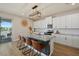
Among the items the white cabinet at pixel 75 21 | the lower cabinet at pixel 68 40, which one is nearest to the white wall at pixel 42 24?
the lower cabinet at pixel 68 40

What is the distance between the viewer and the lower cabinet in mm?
1677

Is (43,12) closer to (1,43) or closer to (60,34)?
(60,34)

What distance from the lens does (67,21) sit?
1779 millimetres

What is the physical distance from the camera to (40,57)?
1837mm

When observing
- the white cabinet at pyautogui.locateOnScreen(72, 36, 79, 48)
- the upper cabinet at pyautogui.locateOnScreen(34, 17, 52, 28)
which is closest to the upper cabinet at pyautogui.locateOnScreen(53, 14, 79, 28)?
the upper cabinet at pyautogui.locateOnScreen(34, 17, 52, 28)

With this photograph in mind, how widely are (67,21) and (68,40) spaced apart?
1.18 feet

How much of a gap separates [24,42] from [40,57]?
0.47 meters

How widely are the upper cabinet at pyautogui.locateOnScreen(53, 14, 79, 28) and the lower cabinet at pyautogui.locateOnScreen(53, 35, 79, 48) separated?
0.68 feet

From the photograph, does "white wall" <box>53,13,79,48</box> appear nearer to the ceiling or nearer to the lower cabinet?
the lower cabinet

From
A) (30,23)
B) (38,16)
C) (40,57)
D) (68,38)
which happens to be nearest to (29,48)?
(40,57)

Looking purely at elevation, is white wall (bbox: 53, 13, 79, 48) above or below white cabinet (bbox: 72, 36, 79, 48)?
above

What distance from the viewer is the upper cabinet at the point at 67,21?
1.70m

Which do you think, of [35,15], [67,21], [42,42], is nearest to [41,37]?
[42,42]

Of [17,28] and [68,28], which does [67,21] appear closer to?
[68,28]
